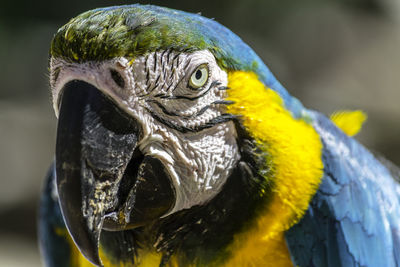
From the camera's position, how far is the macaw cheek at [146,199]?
4.32 feet

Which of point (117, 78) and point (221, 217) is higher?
point (117, 78)

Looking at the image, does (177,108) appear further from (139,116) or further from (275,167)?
(275,167)

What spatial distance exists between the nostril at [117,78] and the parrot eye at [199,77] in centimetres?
18

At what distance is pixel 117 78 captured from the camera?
1.23 m

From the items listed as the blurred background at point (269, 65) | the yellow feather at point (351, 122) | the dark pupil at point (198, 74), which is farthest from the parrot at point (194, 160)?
the blurred background at point (269, 65)

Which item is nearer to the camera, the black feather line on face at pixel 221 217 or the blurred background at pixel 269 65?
the black feather line on face at pixel 221 217

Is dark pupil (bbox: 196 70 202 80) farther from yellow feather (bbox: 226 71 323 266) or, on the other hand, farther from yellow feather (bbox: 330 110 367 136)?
yellow feather (bbox: 330 110 367 136)

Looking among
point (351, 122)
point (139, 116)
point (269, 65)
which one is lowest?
point (269, 65)

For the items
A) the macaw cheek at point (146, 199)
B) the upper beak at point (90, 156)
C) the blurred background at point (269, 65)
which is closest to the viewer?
the upper beak at point (90, 156)

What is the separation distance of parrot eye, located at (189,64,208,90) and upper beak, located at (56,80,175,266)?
0.60 ft

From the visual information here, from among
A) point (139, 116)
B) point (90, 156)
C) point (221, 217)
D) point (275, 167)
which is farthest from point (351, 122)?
point (90, 156)

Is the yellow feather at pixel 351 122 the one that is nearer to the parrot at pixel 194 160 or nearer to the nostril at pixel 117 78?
the parrot at pixel 194 160

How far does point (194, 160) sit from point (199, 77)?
213 millimetres

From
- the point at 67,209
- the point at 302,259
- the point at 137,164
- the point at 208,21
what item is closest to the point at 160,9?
the point at 208,21
